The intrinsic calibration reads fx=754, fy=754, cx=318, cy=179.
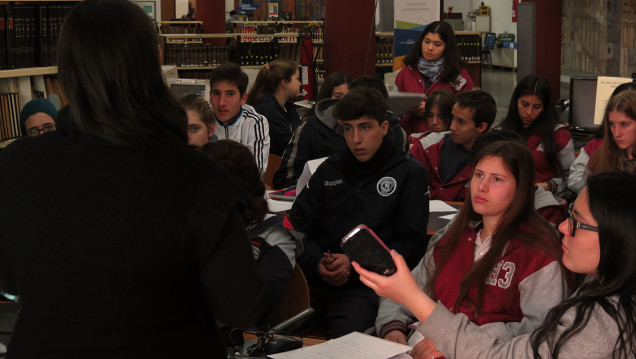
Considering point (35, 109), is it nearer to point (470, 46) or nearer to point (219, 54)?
point (219, 54)

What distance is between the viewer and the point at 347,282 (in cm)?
307

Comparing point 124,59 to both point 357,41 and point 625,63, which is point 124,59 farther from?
point 625,63

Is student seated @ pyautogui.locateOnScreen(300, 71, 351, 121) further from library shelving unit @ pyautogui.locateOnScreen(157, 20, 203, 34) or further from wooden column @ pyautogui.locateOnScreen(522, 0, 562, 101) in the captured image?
library shelving unit @ pyautogui.locateOnScreen(157, 20, 203, 34)

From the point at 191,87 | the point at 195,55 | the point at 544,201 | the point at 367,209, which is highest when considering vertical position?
the point at 195,55

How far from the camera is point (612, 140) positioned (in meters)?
3.88

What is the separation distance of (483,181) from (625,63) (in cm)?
1130

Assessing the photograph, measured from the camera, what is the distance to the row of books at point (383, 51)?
34.7ft

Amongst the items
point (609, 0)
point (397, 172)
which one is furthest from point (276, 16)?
point (397, 172)

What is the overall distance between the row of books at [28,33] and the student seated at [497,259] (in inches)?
99.3

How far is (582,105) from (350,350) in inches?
182

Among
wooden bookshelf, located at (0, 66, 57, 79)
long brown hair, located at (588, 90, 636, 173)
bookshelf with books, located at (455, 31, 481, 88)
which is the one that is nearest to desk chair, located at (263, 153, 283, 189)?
wooden bookshelf, located at (0, 66, 57, 79)

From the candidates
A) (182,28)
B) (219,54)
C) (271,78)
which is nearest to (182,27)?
(182,28)

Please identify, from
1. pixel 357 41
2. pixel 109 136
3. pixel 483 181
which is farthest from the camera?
pixel 357 41

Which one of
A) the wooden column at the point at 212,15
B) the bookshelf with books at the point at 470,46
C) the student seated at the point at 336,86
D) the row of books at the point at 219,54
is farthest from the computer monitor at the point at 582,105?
the wooden column at the point at 212,15
